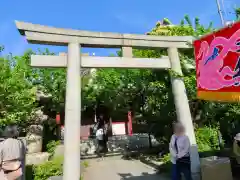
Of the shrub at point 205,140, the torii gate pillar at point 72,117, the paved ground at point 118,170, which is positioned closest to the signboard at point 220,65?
the shrub at point 205,140

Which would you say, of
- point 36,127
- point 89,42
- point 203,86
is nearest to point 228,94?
point 203,86

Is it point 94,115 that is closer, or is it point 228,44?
point 228,44

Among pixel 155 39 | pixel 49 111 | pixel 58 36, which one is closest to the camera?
pixel 58 36

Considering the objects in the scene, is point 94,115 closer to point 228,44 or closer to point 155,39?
point 155,39

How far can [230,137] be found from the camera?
1045 cm

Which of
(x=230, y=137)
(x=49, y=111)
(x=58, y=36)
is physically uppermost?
(x=58, y=36)

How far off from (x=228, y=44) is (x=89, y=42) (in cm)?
379

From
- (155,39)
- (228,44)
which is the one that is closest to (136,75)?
(155,39)

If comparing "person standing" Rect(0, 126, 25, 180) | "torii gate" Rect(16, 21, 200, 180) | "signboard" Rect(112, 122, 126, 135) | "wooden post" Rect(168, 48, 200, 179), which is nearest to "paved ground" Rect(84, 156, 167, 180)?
"wooden post" Rect(168, 48, 200, 179)

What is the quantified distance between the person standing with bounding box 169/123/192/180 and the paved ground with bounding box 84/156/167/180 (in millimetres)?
1975

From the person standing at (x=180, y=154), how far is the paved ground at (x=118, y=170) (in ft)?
6.48

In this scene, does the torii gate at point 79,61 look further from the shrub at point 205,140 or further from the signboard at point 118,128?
the signboard at point 118,128

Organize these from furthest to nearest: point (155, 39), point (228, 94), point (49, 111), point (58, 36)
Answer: point (49, 111), point (155, 39), point (58, 36), point (228, 94)

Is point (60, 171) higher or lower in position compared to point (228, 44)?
lower
